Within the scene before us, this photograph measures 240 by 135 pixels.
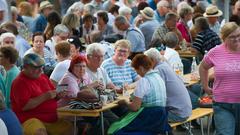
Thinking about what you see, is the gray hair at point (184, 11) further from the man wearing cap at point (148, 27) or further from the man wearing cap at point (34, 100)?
the man wearing cap at point (34, 100)

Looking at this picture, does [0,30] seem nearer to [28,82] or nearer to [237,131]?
[28,82]

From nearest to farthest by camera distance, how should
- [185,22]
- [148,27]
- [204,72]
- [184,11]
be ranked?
1. [204,72]
2. [148,27]
3. [185,22]
4. [184,11]

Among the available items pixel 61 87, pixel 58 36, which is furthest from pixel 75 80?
pixel 58 36

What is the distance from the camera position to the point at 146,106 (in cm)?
1103

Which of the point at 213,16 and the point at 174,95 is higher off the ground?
the point at 213,16

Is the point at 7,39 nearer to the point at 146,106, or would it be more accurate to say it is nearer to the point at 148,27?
the point at 146,106

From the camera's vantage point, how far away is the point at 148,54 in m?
11.8

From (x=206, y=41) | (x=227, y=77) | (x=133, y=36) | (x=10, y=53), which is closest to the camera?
(x=227, y=77)

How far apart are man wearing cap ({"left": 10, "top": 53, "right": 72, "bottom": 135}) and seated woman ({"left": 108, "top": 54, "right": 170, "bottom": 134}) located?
2.69 feet

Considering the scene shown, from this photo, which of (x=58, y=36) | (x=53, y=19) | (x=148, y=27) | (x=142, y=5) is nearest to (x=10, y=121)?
(x=58, y=36)

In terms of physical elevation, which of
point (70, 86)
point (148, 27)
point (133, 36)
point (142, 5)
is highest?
point (142, 5)

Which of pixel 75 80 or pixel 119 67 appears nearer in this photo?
pixel 75 80

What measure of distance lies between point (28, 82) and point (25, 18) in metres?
8.89

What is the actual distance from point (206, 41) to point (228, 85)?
6.12 metres
